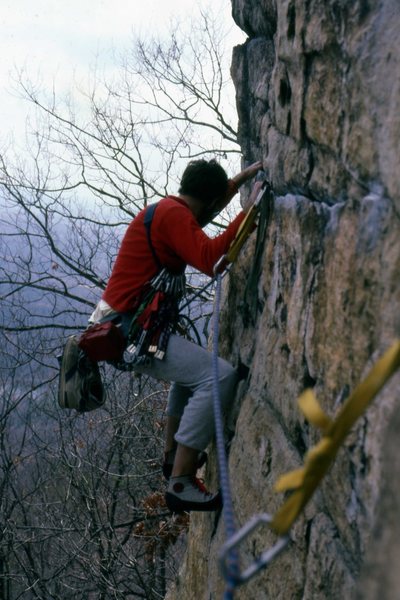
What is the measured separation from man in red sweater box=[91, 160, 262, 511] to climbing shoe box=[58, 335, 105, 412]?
226 millimetres

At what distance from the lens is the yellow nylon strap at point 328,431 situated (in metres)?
1.33

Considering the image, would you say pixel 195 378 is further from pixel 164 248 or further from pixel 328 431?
pixel 328 431

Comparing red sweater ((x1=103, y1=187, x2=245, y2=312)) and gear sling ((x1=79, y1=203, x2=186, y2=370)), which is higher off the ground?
red sweater ((x1=103, y1=187, x2=245, y2=312))

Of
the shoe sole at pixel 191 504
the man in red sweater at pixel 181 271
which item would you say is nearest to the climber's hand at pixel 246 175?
the man in red sweater at pixel 181 271

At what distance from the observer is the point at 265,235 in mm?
3568

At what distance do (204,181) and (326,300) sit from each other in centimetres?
156

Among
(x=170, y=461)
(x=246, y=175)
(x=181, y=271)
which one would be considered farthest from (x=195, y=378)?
(x=246, y=175)

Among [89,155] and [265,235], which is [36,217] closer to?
[89,155]

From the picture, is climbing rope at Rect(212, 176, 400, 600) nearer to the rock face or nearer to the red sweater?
the rock face

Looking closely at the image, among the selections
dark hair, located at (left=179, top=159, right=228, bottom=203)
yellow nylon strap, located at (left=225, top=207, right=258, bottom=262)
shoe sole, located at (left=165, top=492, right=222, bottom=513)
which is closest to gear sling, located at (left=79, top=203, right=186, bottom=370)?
dark hair, located at (left=179, top=159, right=228, bottom=203)

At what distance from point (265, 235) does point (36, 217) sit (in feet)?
33.1

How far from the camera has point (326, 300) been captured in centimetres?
236

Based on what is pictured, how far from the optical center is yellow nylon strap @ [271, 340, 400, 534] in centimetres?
133

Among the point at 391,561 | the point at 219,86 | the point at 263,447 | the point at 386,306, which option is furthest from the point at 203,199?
the point at 219,86
